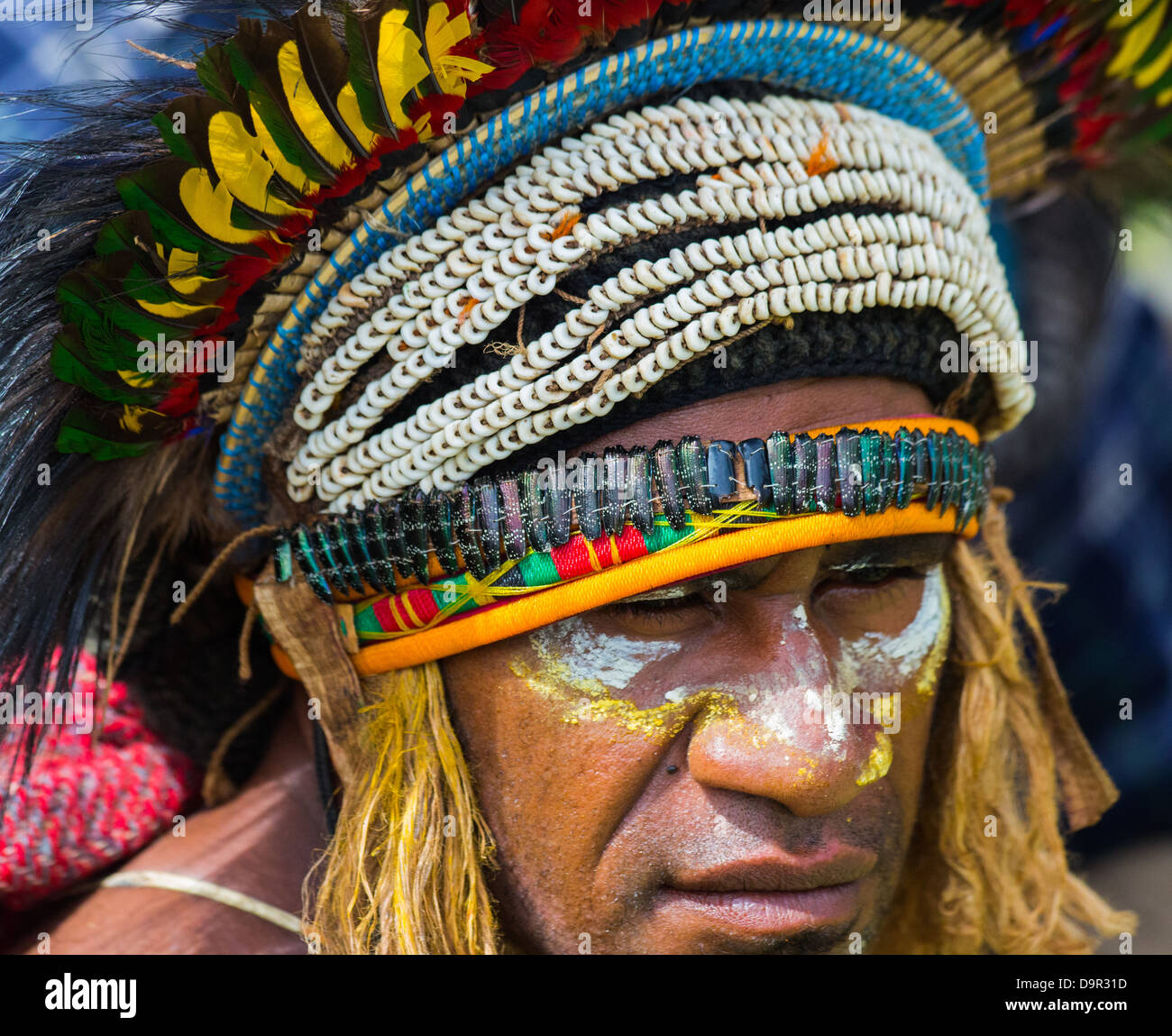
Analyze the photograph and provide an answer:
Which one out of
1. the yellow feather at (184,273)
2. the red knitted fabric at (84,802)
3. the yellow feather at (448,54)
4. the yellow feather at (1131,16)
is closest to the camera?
the yellow feather at (448,54)

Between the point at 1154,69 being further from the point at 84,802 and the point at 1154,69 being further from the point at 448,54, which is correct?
the point at 84,802

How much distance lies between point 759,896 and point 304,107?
1.39 meters

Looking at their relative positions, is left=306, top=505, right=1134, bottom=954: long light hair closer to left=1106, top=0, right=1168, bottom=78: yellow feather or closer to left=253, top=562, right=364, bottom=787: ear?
left=253, top=562, right=364, bottom=787: ear

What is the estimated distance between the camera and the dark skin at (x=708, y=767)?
5.86 ft

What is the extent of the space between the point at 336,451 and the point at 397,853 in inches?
26.3

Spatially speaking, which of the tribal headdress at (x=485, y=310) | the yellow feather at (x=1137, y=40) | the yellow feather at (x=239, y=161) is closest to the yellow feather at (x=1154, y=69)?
the yellow feather at (x=1137, y=40)

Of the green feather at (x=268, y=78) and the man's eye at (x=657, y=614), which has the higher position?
→ the green feather at (x=268, y=78)

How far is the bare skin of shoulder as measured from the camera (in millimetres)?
2107

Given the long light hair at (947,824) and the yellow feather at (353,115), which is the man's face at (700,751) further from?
the yellow feather at (353,115)

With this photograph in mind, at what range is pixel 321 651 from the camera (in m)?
1.94

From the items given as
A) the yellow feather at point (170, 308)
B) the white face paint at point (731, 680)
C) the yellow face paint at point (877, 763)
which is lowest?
the yellow face paint at point (877, 763)

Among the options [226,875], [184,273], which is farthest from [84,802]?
[184,273]

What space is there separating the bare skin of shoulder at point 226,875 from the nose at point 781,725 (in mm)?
885

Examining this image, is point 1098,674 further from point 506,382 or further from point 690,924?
point 506,382
